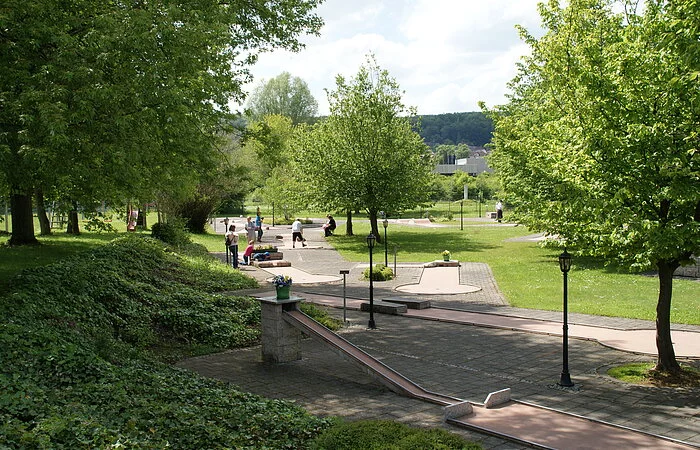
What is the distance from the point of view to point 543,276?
23.1 m

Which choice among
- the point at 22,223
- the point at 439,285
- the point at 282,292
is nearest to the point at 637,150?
the point at 282,292

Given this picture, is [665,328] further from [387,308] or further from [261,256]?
[261,256]

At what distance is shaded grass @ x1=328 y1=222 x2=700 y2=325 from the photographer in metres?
17.2

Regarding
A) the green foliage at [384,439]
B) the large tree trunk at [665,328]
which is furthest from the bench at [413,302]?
the green foliage at [384,439]

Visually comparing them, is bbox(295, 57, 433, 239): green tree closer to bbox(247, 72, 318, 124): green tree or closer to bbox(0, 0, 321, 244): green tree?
bbox(0, 0, 321, 244): green tree

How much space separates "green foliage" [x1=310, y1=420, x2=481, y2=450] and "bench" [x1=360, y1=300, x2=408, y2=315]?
9670mm

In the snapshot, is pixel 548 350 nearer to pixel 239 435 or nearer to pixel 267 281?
pixel 239 435

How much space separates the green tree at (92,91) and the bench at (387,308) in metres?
7.34

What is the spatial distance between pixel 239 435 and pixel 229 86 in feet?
34.3

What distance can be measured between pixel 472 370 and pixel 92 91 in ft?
26.5

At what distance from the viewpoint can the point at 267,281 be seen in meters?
23.2

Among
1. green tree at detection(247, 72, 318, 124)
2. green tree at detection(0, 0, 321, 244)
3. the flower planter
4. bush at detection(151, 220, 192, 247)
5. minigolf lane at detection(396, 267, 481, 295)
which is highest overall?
Result: green tree at detection(247, 72, 318, 124)

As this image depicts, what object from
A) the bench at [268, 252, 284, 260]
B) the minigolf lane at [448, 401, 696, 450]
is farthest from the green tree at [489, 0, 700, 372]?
the bench at [268, 252, 284, 260]

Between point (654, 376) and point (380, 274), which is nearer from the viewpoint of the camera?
point (654, 376)
